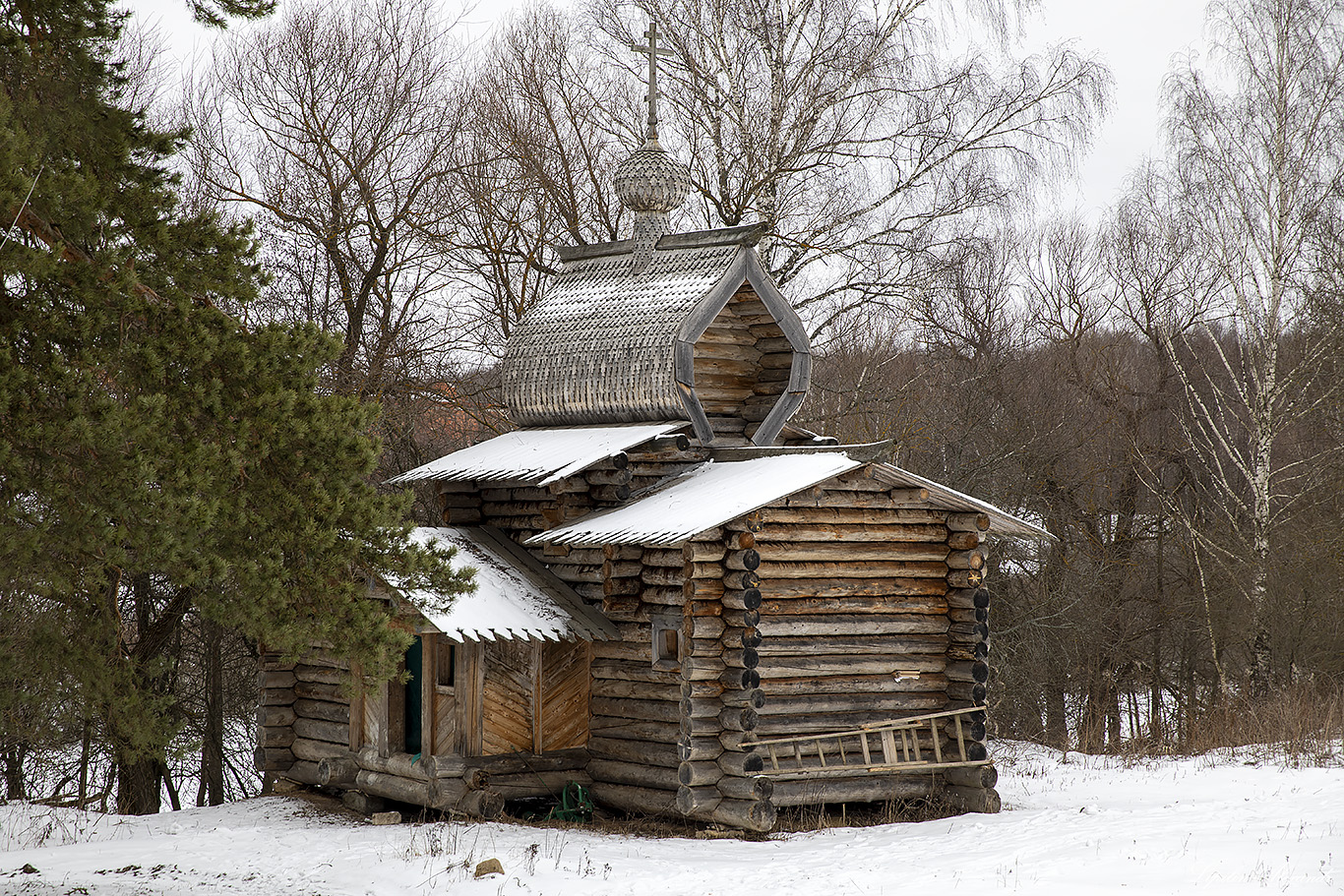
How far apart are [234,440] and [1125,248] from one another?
81.3 feet

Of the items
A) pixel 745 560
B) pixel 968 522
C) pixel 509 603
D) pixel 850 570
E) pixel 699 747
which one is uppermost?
pixel 968 522

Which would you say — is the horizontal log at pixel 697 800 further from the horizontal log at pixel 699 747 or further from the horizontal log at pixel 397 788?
the horizontal log at pixel 397 788

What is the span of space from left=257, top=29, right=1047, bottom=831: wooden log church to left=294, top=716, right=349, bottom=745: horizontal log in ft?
0.12

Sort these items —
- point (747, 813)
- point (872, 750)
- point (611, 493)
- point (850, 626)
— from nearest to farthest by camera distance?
point (747, 813) < point (850, 626) < point (872, 750) < point (611, 493)

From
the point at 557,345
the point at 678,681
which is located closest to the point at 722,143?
the point at 557,345

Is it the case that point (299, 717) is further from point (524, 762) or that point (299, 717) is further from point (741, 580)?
point (741, 580)

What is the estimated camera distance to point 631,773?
13.4m

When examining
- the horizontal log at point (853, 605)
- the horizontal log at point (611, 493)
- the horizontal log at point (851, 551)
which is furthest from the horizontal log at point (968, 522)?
the horizontal log at point (611, 493)

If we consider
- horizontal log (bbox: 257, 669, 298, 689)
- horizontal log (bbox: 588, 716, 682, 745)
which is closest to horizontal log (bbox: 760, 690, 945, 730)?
horizontal log (bbox: 588, 716, 682, 745)

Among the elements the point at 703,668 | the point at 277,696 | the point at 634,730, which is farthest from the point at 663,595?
the point at 277,696

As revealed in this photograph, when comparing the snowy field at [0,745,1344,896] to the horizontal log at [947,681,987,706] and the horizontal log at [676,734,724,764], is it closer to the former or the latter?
the horizontal log at [676,734,724,764]

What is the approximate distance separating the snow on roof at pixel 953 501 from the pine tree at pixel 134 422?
520cm

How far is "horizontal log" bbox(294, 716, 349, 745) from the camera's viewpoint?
48.6ft

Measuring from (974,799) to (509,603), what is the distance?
5.24 metres
